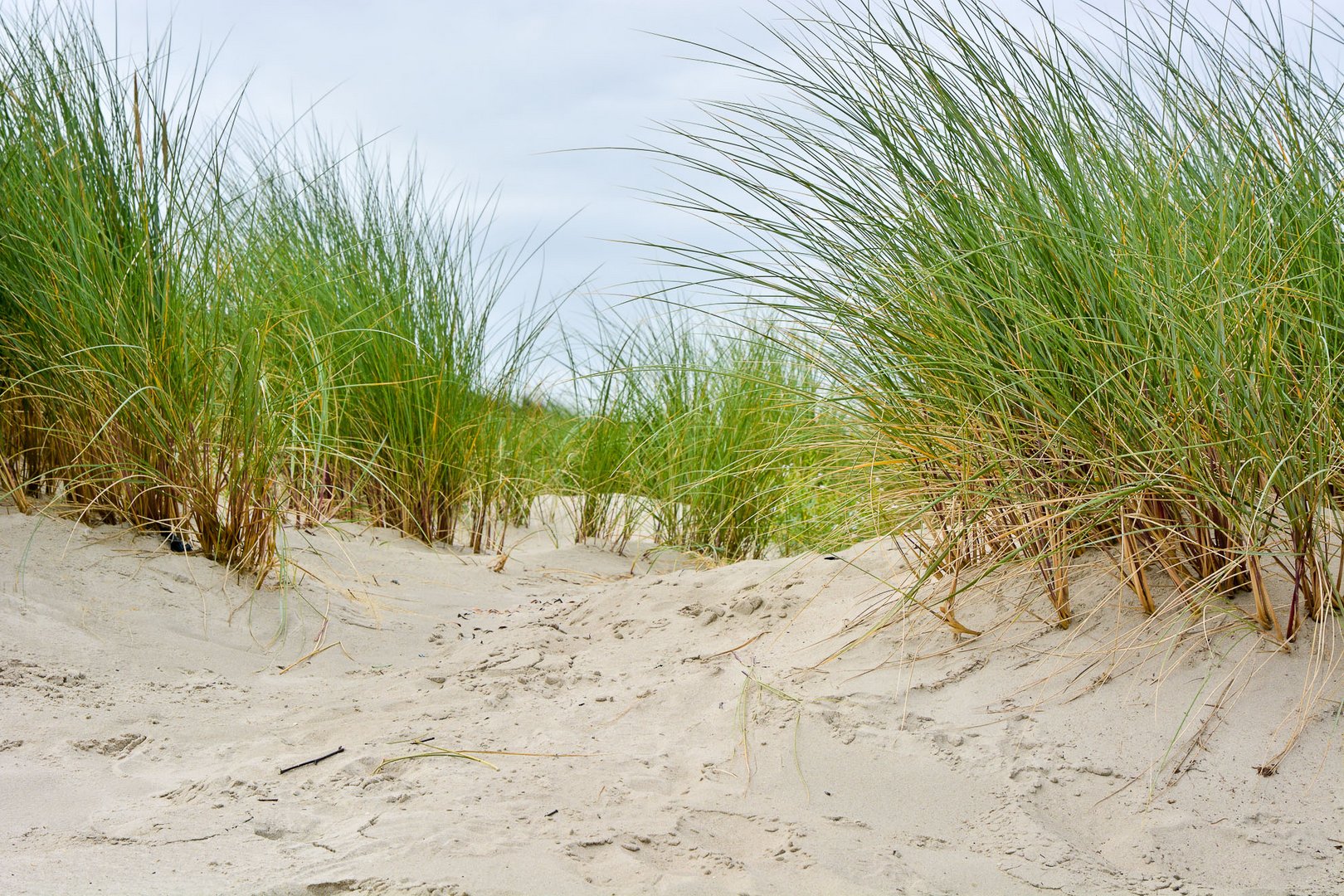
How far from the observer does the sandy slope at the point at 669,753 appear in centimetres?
151

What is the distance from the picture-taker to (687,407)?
4.33 meters

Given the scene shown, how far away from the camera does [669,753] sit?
188 cm

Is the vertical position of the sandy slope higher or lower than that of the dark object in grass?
lower

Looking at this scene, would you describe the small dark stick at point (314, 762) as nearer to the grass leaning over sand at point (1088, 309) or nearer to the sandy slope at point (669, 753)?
the sandy slope at point (669, 753)

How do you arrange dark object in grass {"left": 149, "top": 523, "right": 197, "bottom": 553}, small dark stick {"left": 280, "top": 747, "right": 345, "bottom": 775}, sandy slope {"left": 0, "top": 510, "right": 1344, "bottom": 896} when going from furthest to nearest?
dark object in grass {"left": 149, "top": 523, "right": 197, "bottom": 553}
small dark stick {"left": 280, "top": 747, "right": 345, "bottom": 775}
sandy slope {"left": 0, "top": 510, "right": 1344, "bottom": 896}

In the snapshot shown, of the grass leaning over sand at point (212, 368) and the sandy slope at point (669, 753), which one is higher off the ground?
the grass leaning over sand at point (212, 368)

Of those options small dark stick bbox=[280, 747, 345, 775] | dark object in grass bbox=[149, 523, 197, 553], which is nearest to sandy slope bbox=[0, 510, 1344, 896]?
small dark stick bbox=[280, 747, 345, 775]

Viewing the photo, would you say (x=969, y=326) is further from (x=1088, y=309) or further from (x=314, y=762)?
(x=314, y=762)

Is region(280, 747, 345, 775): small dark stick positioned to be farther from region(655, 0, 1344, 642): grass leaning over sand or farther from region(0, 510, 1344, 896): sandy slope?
region(655, 0, 1344, 642): grass leaning over sand

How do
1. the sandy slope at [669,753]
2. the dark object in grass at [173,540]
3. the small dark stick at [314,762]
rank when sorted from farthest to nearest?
1. the dark object in grass at [173,540]
2. the small dark stick at [314,762]
3. the sandy slope at [669,753]

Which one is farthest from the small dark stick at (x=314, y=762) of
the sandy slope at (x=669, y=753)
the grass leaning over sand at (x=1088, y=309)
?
the grass leaning over sand at (x=1088, y=309)

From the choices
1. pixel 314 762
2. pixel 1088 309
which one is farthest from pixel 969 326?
pixel 314 762

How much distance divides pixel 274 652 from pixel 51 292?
1033 millimetres

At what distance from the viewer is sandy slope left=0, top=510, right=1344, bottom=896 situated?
1512 millimetres
